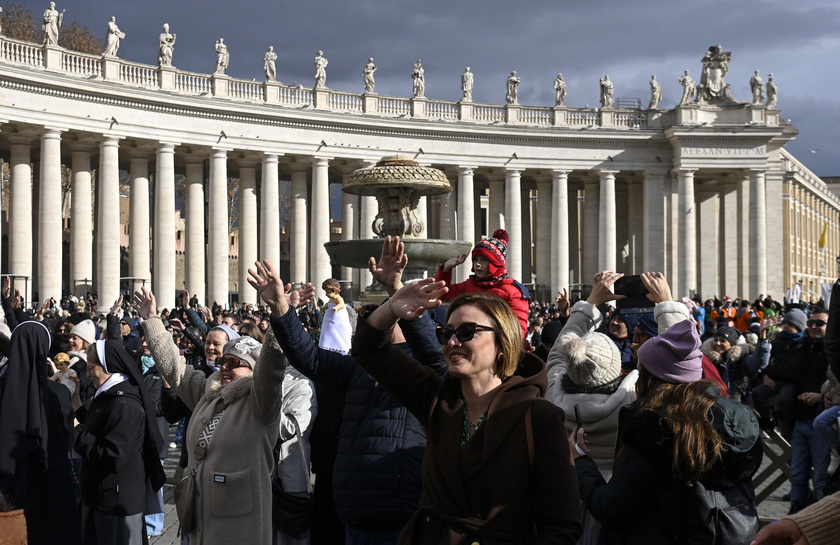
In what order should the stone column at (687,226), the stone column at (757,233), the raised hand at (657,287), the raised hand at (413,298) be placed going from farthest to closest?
the stone column at (757,233) → the stone column at (687,226) → the raised hand at (657,287) → the raised hand at (413,298)

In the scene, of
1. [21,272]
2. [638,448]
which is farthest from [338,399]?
[21,272]

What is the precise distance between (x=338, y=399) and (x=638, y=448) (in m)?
3.83

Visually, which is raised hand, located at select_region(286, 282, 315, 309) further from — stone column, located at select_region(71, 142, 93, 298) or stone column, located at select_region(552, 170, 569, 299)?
stone column, located at select_region(552, 170, 569, 299)

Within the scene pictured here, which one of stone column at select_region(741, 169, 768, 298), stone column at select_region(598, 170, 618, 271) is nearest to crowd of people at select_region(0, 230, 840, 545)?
stone column at select_region(598, 170, 618, 271)

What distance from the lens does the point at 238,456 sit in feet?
23.9

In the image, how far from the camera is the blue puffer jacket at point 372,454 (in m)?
6.54

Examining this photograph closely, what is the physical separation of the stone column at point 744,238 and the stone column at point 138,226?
118ft

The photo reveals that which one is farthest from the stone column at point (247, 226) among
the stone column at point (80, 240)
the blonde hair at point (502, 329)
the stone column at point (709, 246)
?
the blonde hair at point (502, 329)

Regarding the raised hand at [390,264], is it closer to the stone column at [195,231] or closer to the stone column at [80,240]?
the stone column at [80,240]

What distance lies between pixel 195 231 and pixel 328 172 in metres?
9.90

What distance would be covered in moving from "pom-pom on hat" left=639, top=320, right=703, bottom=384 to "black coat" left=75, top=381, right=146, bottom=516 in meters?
4.79

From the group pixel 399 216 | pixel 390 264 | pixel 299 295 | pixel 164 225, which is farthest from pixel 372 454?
pixel 164 225

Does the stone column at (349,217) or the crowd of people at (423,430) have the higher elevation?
the stone column at (349,217)

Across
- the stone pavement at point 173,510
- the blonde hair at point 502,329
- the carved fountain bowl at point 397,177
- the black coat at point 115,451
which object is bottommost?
→ the stone pavement at point 173,510
